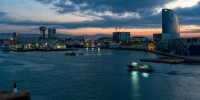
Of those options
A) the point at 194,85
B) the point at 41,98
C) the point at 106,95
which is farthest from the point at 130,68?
the point at 41,98

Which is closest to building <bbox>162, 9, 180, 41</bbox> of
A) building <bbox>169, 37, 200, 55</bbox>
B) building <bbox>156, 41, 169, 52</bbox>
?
building <bbox>156, 41, 169, 52</bbox>

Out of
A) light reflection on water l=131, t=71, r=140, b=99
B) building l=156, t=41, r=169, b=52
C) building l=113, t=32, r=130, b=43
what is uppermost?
building l=113, t=32, r=130, b=43

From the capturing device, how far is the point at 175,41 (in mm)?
23984

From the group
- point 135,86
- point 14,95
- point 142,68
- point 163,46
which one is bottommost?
point 135,86

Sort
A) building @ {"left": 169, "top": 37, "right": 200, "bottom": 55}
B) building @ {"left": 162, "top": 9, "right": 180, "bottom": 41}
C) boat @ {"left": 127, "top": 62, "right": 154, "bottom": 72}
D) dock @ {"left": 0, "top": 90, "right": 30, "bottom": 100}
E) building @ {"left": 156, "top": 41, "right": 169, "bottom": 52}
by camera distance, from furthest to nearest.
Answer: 1. building @ {"left": 162, "top": 9, "right": 180, "bottom": 41}
2. building @ {"left": 156, "top": 41, "right": 169, "bottom": 52}
3. building @ {"left": 169, "top": 37, "right": 200, "bottom": 55}
4. boat @ {"left": 127, "top": 62, "right": 154, "bottom": 72}
5. dock @ {"left": 0, "top": 90, "right": 30, "bottom": 100}

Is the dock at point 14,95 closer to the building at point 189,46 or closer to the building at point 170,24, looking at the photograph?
the building at point 189,46

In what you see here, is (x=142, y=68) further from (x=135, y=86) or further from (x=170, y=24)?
(x=170, y=24)

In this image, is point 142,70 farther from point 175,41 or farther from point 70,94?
point 175,41

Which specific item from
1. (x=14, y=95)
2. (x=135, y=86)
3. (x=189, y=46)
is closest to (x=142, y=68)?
(x=135, y=86)

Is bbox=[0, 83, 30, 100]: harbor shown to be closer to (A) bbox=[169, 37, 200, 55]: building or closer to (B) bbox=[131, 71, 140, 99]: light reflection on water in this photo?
(B) bbox=[131, 71, 140, 99]: light reflection on water

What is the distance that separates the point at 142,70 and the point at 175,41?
12.9m

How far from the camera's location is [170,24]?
45.6 m

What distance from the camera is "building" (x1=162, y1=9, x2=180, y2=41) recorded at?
145 ft

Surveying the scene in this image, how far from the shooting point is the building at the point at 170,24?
145 feet
